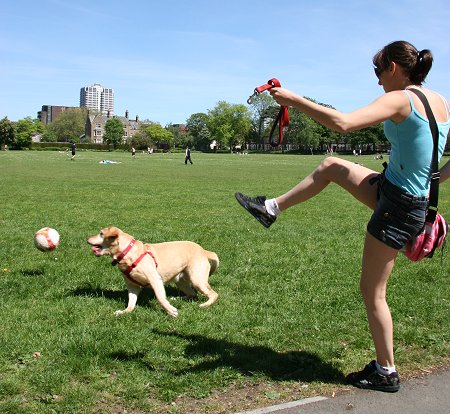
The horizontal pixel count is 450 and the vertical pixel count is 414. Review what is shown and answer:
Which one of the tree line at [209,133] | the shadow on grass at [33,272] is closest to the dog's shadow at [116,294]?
the shadow on grass at [33,272]

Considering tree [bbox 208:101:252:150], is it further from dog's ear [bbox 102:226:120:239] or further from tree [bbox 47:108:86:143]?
dog's ear [bbox 102:226:120:239]

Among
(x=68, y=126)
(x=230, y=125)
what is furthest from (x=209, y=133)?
(x=68, y=126)

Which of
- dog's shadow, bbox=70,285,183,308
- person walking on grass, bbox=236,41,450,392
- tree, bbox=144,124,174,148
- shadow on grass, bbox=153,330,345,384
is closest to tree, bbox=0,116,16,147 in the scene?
tree, bbox=144,124,174,148

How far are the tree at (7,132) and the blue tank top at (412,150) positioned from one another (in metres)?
125

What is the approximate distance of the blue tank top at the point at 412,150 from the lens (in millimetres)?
3568

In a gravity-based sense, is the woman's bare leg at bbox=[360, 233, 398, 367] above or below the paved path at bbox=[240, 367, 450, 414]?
above

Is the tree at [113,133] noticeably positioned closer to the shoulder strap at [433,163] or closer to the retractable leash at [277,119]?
the retractable leash at [277,119]

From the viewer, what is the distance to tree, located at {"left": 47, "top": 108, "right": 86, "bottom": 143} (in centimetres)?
18200

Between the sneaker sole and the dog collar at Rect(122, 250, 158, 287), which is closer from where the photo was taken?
the sneaker sole

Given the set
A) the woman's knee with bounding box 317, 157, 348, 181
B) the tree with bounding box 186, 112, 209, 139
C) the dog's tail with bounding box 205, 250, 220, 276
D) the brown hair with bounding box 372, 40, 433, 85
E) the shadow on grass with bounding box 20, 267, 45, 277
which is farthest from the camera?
the tree with bounding box 186, 112, 209, 139

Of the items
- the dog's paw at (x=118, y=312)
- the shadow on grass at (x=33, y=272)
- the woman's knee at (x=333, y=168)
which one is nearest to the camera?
the woman's knee at (x=333, y=168)

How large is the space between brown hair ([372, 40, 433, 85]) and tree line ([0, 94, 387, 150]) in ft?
360

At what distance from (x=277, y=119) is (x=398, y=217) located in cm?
142

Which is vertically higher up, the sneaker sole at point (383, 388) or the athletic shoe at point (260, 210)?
the athletic shoe at point (260, 210)
